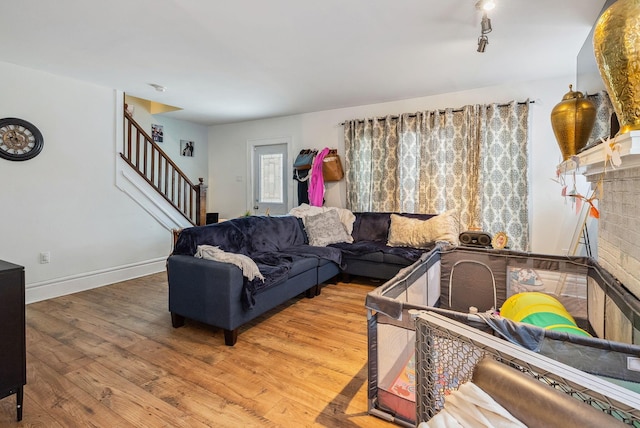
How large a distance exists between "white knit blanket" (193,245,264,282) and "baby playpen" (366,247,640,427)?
128 cm

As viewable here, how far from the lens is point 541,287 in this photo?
1.98m

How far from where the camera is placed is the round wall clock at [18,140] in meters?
3.07

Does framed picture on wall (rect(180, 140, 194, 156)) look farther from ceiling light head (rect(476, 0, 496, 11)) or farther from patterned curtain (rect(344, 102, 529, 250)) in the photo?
ceiling light head (rect(476, 0, 496, 11))

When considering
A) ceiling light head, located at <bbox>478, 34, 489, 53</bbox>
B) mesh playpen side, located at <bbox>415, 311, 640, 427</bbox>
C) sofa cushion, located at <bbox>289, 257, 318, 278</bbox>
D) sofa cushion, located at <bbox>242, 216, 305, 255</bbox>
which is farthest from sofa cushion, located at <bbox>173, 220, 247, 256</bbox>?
ceiling light head, located at <bbox>478, 34, 489, 53</bbox>

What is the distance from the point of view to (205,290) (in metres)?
2.43

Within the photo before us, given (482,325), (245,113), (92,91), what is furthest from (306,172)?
(482,325)

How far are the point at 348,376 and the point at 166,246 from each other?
3704mm

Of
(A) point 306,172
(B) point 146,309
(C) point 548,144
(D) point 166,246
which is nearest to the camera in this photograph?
(B) point 146,309

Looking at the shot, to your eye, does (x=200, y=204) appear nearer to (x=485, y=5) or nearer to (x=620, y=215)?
(x=485, y=5)

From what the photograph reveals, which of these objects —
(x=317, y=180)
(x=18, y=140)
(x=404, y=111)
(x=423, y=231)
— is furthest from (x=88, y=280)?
(x=404, y=111)

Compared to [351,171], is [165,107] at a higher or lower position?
higher

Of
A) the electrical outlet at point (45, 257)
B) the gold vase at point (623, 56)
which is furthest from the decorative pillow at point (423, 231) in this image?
the electrical outlet at point (45, 257)

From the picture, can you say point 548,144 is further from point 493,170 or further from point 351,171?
point 351,171

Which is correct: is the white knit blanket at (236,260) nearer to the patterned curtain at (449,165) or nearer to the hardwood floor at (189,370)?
the hardwood floor at (189,370)
